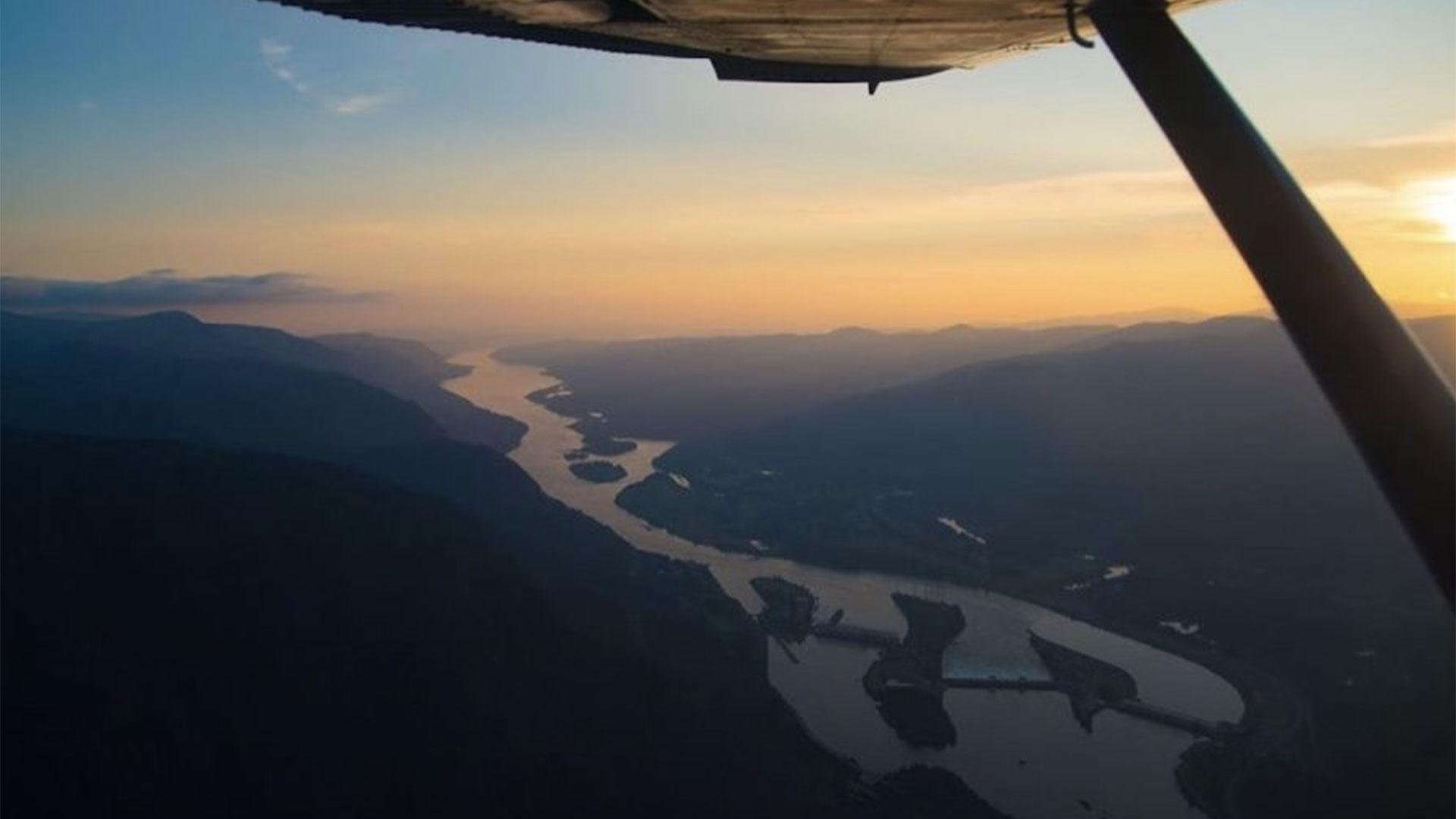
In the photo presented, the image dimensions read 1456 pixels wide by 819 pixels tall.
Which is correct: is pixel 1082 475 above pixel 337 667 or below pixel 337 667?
above

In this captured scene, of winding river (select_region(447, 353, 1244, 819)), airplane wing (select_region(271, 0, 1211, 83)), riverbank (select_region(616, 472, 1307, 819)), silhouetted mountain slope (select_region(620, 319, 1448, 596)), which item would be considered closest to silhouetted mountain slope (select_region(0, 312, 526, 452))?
silhouetted mountain slope (select_region(620, 319, 1448, 596))

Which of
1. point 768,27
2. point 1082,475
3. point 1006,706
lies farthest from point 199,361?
point 768,27

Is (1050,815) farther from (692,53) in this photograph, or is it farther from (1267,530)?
(1267,530)

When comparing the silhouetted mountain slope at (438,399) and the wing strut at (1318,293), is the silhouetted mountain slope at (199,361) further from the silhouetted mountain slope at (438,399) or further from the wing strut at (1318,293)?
the wing strut at (1318,293)

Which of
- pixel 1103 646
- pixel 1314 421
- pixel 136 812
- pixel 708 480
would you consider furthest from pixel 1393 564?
pixel 136 812

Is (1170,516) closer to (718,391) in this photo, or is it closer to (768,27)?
(768,27)

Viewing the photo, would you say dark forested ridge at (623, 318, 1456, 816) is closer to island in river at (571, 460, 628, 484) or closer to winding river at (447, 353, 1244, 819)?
winding river at (447, 353, 1244, 819)
